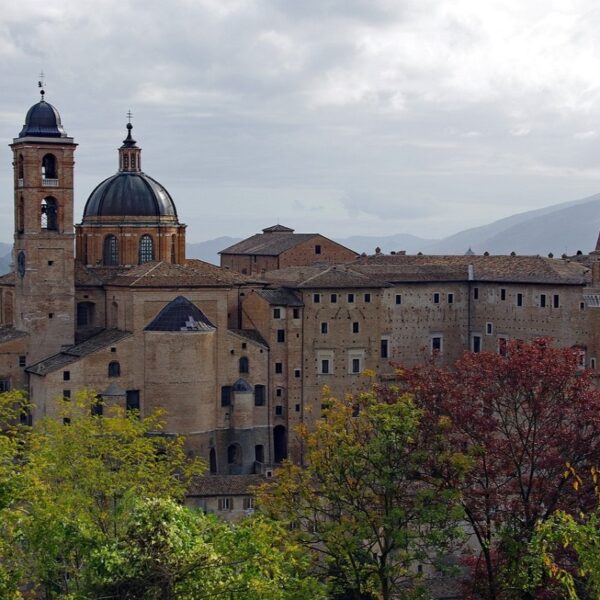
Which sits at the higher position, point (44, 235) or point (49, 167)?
point (49, 167)

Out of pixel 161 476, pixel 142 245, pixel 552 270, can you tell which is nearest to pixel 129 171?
pixel 142 245

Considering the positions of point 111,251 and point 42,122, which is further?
point 111,251

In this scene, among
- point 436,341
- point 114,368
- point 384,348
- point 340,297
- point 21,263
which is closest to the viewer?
point 114,368

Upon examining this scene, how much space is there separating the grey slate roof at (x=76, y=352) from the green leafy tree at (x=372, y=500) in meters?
25.3

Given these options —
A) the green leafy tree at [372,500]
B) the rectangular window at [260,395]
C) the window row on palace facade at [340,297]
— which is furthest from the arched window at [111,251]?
the green leafy tree at [372,500]

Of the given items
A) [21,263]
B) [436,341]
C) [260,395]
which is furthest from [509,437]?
[436,341]

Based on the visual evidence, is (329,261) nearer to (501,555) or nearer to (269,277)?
(269,277)

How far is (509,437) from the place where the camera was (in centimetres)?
3666

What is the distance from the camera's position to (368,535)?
34.2m

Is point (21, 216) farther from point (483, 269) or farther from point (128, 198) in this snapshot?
point (483, 269)

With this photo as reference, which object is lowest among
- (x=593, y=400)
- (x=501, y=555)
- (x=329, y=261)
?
(x=501, y=555)

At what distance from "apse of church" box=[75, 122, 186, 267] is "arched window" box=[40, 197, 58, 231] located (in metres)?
4.14

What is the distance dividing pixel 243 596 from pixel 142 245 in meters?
43.6

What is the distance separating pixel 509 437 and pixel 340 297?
28025 mm
